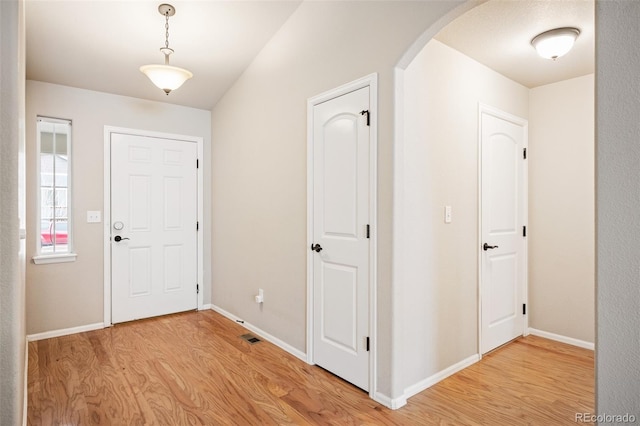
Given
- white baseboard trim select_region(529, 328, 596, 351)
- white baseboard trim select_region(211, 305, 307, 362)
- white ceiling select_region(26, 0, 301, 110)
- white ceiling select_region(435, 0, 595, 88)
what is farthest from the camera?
white baseboard trim select_region(529, 328, 596, 351)

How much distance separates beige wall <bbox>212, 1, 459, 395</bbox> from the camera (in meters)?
→ 2.29

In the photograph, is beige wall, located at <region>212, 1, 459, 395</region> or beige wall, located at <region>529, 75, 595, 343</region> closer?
beige wall, located at <region>212, 1, 459, 395</region>

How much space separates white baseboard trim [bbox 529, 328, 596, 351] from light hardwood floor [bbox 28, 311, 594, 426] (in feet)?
0.32

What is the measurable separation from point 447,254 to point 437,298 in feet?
1.12

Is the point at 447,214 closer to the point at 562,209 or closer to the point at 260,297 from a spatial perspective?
the point at 562,209

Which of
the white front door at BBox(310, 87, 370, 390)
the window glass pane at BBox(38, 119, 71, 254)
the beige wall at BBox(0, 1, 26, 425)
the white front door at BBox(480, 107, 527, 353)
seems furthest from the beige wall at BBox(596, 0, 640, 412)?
the window glass pane at BBox(38, 119, 71, 254)

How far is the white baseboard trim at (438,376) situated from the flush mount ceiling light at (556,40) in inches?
93.9

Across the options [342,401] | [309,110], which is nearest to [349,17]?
[309,110]

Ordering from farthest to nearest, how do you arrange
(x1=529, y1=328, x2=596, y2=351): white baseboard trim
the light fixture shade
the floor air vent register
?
1. the floor air vent register
2. (x1=529, y1=328, x2=596, y2=351): white baseboard trim
3. the light fixture shade

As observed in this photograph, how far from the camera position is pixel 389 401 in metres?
2.25

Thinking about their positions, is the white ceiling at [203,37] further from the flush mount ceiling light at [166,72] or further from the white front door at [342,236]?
the white front door at [342,236]

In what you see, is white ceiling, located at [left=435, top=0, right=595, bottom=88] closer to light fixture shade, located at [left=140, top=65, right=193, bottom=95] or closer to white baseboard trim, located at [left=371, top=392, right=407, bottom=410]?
light fixture shade, located at [left=140, top=65, right=193, bottom=95]

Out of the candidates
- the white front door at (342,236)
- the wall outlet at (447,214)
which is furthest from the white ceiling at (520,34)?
the wall outlet at (447,214)

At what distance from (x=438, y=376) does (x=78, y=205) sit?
3727 mm
